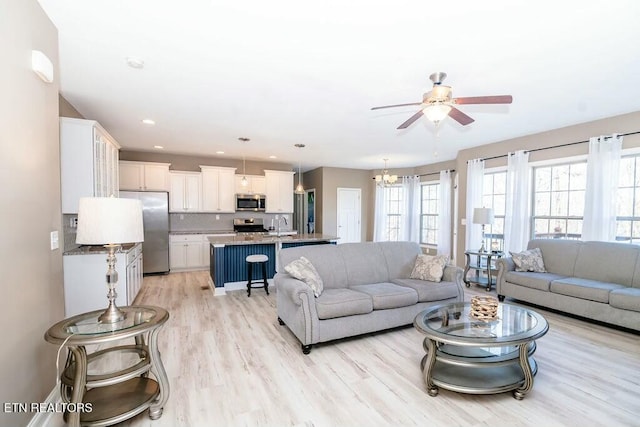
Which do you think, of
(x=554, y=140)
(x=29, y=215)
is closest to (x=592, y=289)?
(x=554, y=140)

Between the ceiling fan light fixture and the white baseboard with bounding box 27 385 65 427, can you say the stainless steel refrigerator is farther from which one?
the ceiling fan light fixture

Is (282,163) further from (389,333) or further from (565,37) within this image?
(565,37)

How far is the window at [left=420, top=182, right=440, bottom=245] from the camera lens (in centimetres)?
812

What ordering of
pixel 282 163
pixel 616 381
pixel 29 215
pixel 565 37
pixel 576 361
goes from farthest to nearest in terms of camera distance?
pixel 282 163 < pixel 576 361 < pixel 616 381 < pixel 565 37 < pixel 29 215

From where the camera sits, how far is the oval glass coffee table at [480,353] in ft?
7.25

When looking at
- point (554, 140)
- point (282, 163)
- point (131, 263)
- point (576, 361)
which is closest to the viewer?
point (576, 361)

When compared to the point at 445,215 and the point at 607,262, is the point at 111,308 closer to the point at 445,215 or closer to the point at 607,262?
the point at 607,262

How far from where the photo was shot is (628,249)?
12.3 ft

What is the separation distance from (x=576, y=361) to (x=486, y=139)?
3.86m

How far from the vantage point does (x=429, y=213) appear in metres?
8.30

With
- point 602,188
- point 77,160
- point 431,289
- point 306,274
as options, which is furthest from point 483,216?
point 77,160

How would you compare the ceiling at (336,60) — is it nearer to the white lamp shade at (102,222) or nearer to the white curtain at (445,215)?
the white lamp shade at (102,222)

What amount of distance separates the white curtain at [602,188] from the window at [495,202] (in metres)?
1.40

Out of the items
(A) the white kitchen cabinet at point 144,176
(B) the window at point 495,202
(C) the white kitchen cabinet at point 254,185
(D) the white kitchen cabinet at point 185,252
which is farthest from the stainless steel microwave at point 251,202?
(B) the window at point 495,202
